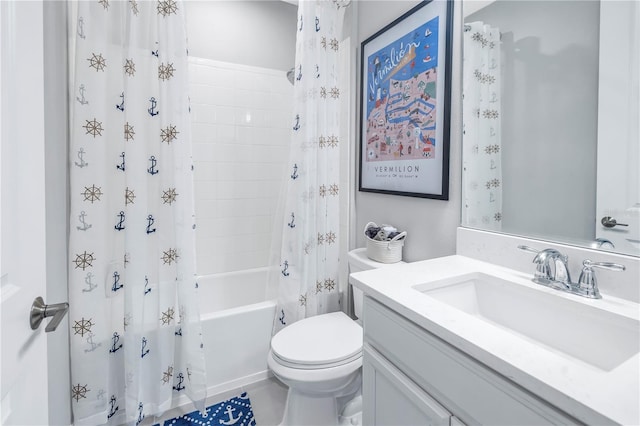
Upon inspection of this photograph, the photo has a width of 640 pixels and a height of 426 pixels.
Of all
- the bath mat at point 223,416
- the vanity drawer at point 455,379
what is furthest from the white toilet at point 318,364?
the vanity drawer at point 455,379

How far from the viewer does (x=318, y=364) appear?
1269 millimetres

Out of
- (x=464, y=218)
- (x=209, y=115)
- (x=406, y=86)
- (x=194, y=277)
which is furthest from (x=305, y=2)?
(x=194, y=277)

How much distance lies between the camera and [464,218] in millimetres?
1311

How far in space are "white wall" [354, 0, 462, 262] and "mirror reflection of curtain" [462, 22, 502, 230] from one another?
1.6 inches

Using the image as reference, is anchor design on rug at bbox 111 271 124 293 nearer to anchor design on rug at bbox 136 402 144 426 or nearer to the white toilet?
anchor design on rug at bbox 136 402 144 426

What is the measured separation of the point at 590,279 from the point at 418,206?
76 centimetres

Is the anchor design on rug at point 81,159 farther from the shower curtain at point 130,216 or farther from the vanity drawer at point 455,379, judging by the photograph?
the vanity drawer at point 455,379

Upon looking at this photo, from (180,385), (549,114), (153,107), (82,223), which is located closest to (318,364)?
(180,385)

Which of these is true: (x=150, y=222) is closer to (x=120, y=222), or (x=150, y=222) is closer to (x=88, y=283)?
(x=120, y=222)

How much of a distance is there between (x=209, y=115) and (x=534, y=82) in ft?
6.54

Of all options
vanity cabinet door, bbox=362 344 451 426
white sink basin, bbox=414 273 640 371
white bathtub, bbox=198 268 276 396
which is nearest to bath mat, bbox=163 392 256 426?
white bathtub, bbox=198 268 276 396

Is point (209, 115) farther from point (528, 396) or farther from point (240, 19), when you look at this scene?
point (528, 396)

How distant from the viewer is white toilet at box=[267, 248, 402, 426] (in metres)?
1.27

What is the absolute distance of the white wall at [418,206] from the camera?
4.37 ft
